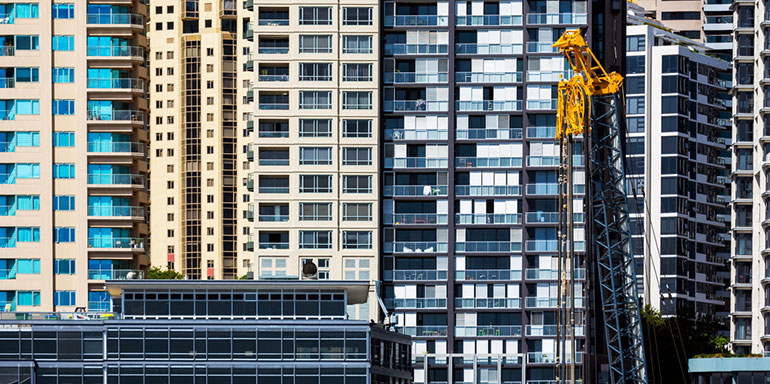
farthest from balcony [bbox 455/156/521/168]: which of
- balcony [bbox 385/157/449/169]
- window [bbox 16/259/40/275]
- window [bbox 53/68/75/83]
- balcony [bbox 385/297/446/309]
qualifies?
window [bbox 16/259/40/275]

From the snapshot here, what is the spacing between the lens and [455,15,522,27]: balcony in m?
191

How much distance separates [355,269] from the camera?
186 metres

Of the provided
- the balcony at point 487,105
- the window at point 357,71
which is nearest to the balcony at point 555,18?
the balcony at point 487,105

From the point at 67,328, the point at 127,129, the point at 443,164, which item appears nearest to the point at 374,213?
the point at 443,164

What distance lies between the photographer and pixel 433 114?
190750 millimetres

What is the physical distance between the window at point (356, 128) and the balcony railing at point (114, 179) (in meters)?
21.8

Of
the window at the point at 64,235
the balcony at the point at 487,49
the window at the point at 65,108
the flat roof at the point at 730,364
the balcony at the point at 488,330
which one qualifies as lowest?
the flat roof at the point at 730,364

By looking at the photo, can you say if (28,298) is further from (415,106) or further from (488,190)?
(488,190)

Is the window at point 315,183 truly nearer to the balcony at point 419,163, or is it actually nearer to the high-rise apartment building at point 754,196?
the balcony at point 419,163

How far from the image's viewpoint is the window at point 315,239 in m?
186

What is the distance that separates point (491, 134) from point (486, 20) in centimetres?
1161

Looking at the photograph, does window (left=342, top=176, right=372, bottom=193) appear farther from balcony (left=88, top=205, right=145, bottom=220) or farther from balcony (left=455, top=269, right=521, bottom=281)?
balcony (left=88, top=205, right=145, bottom=220)

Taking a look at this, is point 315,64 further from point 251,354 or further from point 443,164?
point 251,354

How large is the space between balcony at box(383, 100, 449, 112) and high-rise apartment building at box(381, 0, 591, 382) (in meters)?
0.10
